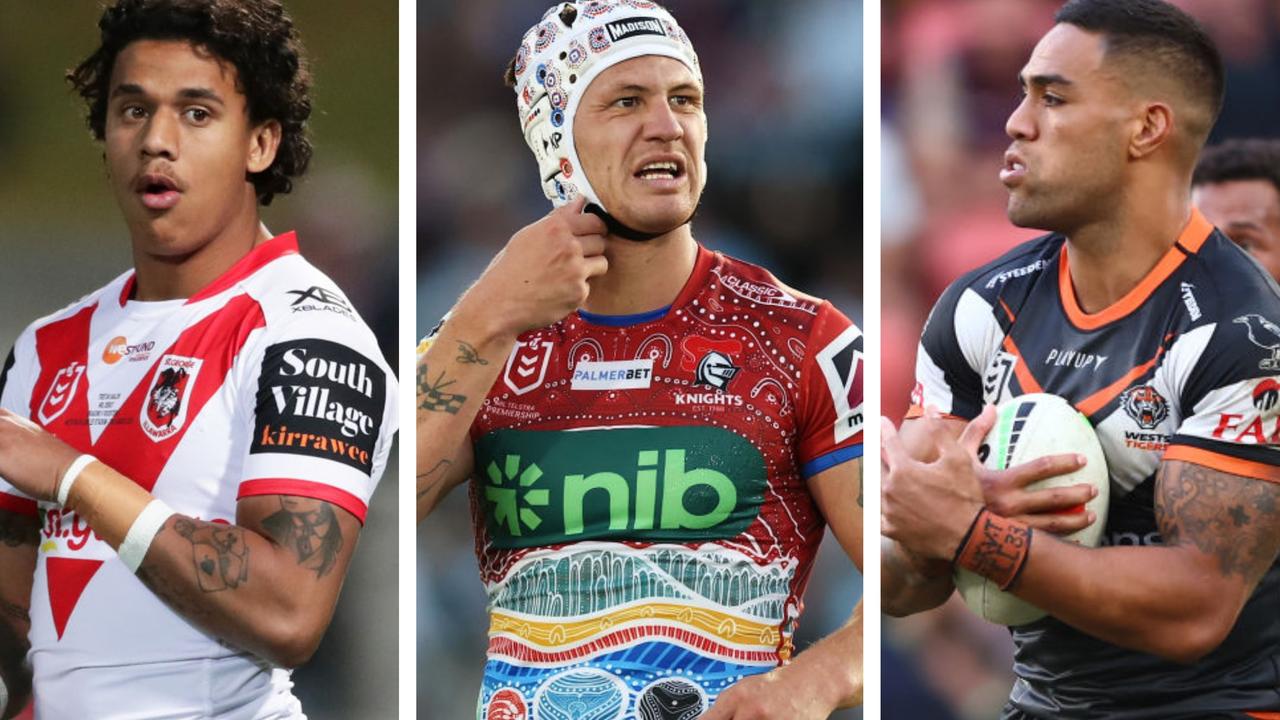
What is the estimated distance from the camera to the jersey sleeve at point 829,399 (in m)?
2.64

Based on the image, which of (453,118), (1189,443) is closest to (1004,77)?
(1189,443)

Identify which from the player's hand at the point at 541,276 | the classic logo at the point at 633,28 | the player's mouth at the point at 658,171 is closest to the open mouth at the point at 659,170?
the player's mouth at the point at 658,171

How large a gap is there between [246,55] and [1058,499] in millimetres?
1640

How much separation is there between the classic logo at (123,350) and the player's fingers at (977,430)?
4.69 ft

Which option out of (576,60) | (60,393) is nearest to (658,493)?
(576,60)

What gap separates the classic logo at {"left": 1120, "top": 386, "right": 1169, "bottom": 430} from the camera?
8.10 ft

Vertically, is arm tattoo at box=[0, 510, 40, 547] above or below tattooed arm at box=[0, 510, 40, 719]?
above

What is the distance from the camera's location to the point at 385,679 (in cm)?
289

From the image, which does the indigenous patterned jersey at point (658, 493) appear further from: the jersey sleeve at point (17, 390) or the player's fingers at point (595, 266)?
the jersey sleeve at point (17, 390)

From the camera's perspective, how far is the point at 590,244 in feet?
8.82

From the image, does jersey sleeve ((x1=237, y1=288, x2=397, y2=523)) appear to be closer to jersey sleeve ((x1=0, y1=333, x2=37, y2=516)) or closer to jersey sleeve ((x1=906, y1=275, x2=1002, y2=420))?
jersey sleeve ((x1=0, y1=333, x2=37, y2=516))

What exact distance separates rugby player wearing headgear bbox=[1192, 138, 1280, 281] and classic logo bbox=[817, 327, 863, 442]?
0.63m

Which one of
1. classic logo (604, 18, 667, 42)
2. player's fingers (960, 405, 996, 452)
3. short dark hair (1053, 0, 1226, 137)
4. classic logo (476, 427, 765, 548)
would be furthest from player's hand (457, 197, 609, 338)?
short dark hair (1053, 0, 1226, 137)

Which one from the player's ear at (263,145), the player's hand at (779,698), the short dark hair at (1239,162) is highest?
the player's ear at (263,145)
